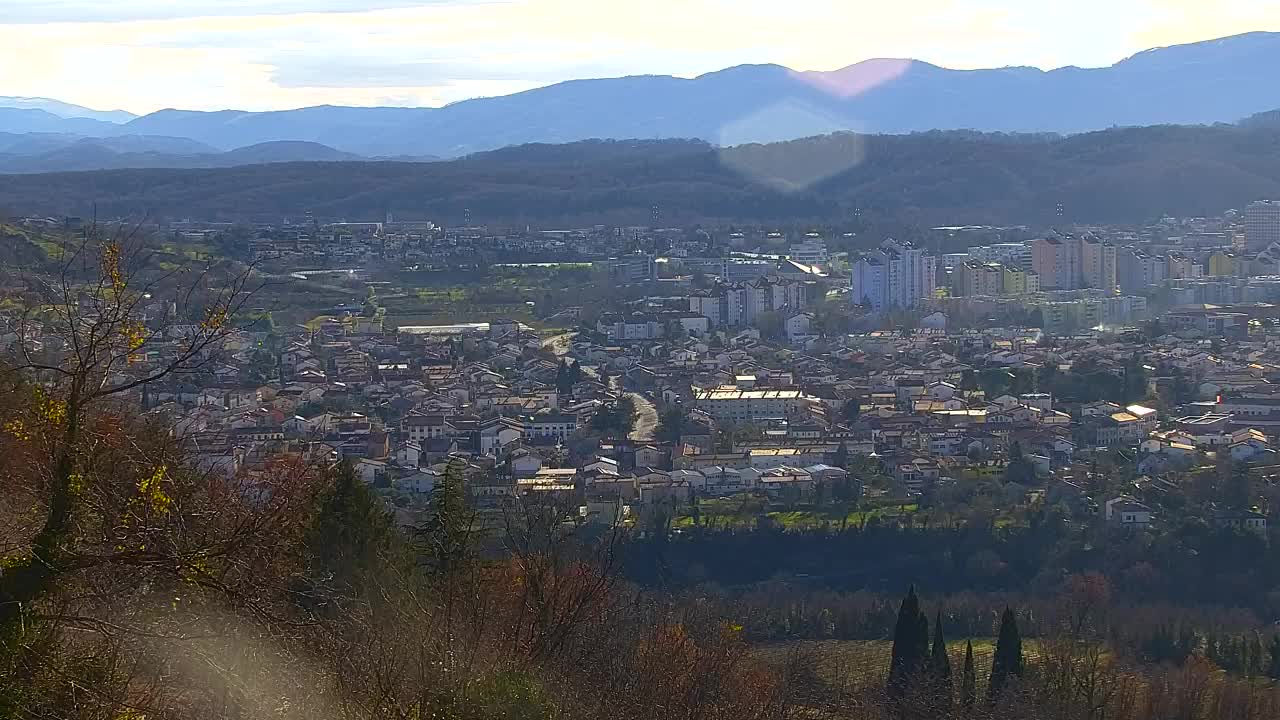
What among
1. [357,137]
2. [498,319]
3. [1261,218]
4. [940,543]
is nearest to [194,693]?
[940,543]

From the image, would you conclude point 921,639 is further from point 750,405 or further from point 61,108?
point 61,108

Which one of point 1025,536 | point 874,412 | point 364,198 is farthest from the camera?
point 364,198

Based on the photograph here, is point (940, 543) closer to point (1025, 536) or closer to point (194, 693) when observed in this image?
point (1025, 536)

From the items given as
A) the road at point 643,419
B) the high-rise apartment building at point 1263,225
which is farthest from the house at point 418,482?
the high-rise apartment building at point 1263,225

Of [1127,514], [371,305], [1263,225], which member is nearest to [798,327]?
[371,305]

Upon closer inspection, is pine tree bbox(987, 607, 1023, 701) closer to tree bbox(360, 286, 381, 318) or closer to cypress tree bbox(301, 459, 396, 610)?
cypress tree bbox(301, 459, 396, 610)

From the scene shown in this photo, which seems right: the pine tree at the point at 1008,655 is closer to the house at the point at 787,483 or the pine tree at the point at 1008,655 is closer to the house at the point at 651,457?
the house at the point at 787,483
